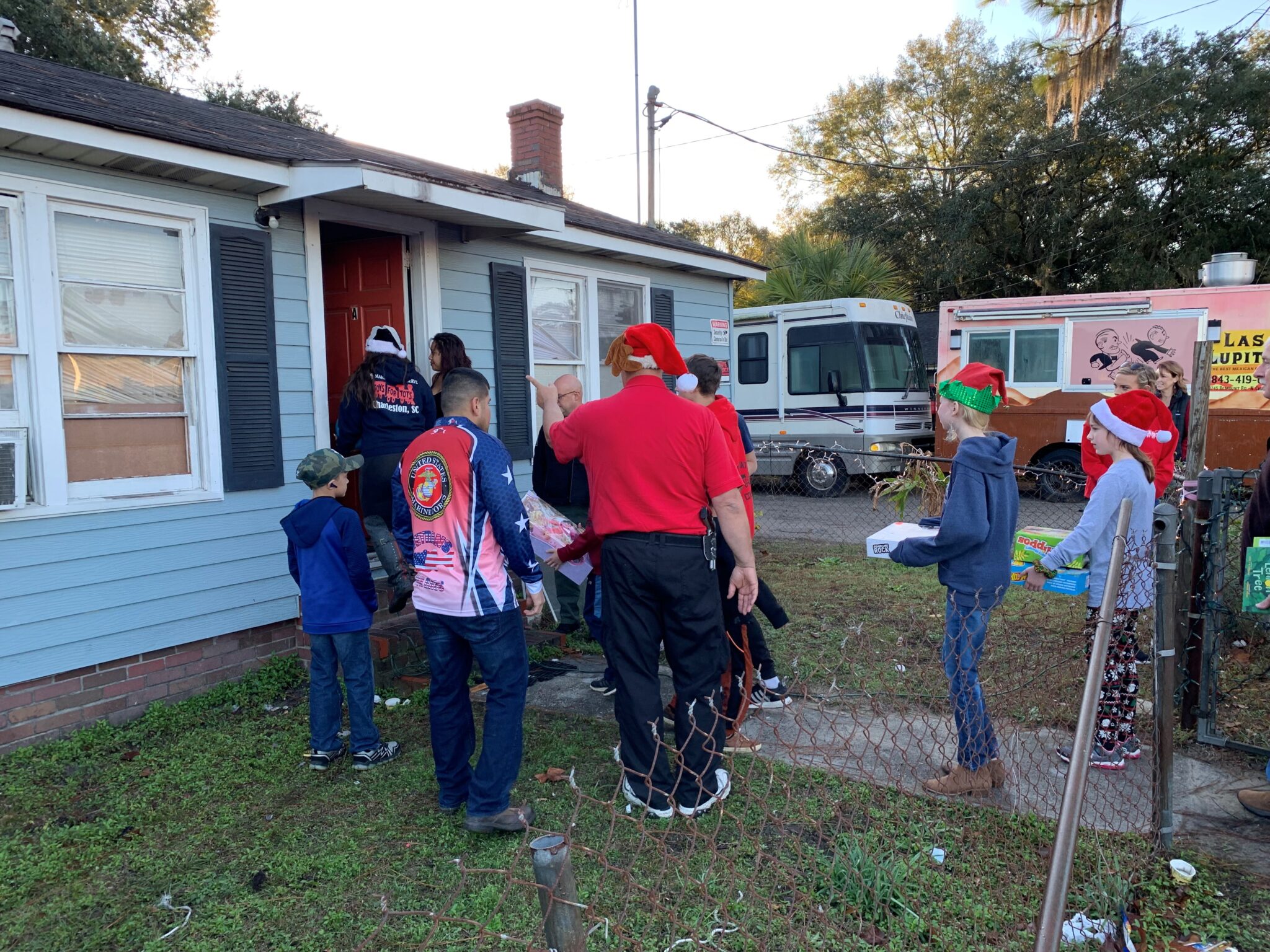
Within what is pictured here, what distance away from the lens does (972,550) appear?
3.38m

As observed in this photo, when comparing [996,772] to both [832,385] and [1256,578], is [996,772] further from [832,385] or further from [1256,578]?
[832,385]

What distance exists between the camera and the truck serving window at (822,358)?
14.0 m

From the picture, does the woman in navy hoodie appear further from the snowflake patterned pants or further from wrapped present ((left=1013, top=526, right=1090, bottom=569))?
the snowflake patterned pants

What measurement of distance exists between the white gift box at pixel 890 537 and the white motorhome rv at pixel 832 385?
929 cm

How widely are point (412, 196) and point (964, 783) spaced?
4.30 m

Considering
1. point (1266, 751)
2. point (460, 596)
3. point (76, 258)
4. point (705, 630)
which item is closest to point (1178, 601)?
point (1266, 751)

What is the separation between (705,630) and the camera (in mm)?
3354

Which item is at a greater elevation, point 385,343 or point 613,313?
point 613,313

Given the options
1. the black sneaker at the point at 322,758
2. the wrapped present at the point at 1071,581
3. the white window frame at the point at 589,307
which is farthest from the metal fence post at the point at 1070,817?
the white window frame at the point at 589,307

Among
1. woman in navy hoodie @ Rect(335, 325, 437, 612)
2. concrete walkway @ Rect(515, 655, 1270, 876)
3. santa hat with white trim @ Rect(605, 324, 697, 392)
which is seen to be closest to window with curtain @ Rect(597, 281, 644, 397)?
woman in navy hoodie @ Rect(335, 325, 437, 612)

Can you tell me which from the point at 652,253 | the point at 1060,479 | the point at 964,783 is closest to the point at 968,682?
the point at 964,783

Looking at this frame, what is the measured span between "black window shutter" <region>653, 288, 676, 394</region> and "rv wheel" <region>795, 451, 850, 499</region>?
19.6 ft

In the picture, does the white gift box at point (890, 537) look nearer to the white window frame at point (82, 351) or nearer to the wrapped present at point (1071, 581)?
the wrapped present at point (1071, 581)

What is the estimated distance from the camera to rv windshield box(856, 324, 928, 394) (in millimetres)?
13945
